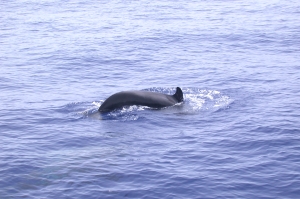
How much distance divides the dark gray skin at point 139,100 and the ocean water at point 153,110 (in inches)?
13.1

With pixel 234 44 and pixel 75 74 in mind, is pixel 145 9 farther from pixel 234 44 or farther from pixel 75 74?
pixel 75 74

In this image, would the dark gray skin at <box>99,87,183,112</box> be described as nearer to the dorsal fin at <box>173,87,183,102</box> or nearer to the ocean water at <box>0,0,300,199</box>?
the dorsal fin at <box>173,87,183,102</box>

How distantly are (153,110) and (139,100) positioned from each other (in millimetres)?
769

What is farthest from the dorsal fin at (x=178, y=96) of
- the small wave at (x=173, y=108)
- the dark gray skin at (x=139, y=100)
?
the small wave at (x=173, y=108)

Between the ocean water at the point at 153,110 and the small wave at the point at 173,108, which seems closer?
the ocean water at the point at 153,110

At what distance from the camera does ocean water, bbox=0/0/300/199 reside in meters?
17.7

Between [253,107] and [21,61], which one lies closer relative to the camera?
[253,107]

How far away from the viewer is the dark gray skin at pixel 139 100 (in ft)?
81.7

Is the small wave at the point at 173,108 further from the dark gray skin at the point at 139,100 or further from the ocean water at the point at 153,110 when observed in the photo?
the dark gray skin at the point at 139,100

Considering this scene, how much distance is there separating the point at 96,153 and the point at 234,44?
23928 mm

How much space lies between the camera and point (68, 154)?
20109 mm

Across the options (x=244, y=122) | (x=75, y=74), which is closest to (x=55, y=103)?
(x=75, y=74)

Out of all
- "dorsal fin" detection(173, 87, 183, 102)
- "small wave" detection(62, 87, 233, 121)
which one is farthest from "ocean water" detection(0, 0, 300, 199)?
"dorsal fin" detection(173, 87, 183, 102)

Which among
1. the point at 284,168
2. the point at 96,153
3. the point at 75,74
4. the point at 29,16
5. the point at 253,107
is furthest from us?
the point at 29,16
